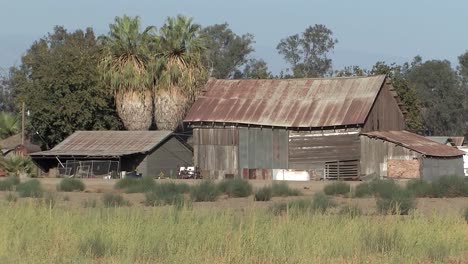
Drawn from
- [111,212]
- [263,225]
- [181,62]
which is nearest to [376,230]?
[263,225]

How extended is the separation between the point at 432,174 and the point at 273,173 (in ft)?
32.9

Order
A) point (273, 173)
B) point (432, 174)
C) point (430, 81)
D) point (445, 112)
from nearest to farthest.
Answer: point (432, 174), point (273, 173), point (445, 112), point (430, 81)

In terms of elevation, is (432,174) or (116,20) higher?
(116,20)

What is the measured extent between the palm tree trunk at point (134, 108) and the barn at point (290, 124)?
14.4 feet

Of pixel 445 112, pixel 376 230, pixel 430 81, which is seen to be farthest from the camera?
pixel 430 81

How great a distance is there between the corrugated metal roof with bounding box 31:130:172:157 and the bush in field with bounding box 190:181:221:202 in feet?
81.2

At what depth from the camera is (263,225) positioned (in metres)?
17.4

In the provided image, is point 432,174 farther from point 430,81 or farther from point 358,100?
point 430,81

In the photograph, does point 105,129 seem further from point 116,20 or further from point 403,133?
point 403,133

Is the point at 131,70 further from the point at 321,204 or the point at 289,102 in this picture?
the point at 321,204

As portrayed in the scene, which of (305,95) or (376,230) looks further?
(305,95)

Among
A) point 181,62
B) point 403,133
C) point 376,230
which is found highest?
point 181,62

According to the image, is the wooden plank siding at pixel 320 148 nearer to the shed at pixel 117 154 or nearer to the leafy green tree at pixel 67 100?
the shed at pixel 117 154

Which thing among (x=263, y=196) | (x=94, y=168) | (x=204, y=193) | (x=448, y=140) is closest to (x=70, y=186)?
(x=204, y=193)
